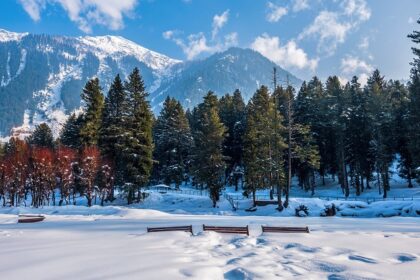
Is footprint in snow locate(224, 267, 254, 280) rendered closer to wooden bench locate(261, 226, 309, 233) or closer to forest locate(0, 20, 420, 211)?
wooden bench locate(261, 226, 309, 233)

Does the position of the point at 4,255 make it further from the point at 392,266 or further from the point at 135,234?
the point at 392,266

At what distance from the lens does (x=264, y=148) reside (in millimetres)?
41688

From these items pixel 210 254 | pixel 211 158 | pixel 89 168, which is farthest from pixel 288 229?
pixel 89 168

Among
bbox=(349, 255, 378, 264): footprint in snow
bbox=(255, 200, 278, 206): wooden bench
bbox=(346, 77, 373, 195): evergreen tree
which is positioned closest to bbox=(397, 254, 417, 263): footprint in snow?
bbox=(349, 255, 378, 264): footprint in snow

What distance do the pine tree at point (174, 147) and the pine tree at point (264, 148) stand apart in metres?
19.5

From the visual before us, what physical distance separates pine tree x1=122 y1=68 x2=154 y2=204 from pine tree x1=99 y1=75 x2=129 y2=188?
0.86 metres

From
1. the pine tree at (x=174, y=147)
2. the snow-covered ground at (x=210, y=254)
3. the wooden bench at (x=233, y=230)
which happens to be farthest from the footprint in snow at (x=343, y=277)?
the pine tree at (x=174, y=147)

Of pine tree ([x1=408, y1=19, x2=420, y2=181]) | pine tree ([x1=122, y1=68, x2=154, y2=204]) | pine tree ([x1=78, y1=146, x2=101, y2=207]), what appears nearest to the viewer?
pine tree ([x1=408, y1=19, x2=420, y2=181])

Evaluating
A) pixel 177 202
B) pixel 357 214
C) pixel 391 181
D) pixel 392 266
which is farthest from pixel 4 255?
pixel 391 181

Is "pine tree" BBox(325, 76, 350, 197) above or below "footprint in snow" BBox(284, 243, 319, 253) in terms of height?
→ above

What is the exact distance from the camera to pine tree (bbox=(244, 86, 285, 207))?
3924 centimetres

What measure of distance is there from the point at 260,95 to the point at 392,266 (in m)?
36.0

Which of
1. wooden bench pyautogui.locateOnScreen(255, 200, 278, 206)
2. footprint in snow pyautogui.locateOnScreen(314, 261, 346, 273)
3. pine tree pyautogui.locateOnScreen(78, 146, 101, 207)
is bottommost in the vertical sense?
wooden bench pyautogui.locateOnScreen(255, 200, 278, 206)

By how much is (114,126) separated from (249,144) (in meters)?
17.1
